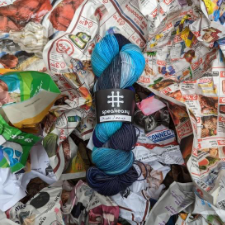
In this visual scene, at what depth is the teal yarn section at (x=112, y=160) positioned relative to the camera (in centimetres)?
78

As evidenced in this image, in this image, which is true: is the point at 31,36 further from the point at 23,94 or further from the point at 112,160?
the point at 112,160

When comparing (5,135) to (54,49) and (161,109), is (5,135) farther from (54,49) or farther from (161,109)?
(161,109)

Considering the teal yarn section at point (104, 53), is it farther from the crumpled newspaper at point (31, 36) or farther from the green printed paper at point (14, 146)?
the green printed paper at point (14, 146)

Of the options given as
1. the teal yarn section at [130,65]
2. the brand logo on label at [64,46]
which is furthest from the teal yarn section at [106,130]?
the brand logo on label at [64,46]

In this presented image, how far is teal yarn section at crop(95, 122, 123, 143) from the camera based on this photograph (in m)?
0.79

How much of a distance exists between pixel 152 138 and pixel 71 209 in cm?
31

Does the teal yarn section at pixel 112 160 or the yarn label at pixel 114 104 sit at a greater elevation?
the yarn label at pixel 114 104

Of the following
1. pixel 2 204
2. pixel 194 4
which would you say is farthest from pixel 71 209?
pixel 194 4

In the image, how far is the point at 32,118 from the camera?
755 millimetres

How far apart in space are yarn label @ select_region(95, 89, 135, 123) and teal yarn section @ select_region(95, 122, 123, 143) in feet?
0.05

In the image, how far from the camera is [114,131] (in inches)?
31.4

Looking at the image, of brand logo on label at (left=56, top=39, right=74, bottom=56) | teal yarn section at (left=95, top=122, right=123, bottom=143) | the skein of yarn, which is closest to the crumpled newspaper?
brand logo on label at (left=56, top=39, right=74, bottom=56)

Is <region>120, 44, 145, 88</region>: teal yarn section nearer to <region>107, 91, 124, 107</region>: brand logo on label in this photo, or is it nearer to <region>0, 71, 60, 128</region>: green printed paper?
<region>107, 91, 124, 107</region>: brand logo on label

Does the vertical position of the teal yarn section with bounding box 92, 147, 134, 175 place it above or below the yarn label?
below
